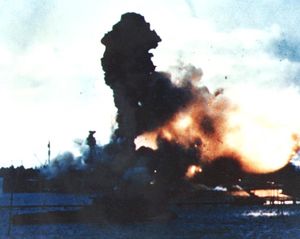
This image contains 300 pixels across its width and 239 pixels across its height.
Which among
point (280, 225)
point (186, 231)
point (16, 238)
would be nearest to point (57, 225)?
point (16, 238)

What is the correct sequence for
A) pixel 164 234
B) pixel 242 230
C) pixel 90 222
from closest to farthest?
1. pixel 164 234
2. pixel 242 230
3. pixel 90 222

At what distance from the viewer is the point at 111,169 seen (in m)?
199

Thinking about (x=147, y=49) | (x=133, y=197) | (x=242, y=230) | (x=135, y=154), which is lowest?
(x=242, y=230)

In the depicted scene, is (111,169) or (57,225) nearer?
(57,225)

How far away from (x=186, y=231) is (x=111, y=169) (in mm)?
58323

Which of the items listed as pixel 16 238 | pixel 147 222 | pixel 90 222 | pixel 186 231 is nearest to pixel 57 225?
pixel 90 222

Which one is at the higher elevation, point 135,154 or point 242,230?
point 135,154

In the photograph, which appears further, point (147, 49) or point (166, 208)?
point (166, 208)

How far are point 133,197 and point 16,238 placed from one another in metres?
60.6

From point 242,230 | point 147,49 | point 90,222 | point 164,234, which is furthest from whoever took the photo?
point 90,222

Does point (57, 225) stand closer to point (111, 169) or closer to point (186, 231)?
point (111, 169)

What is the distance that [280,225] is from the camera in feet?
565

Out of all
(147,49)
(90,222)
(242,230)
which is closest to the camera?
(242,230)

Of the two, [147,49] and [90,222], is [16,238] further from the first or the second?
[147,49]
